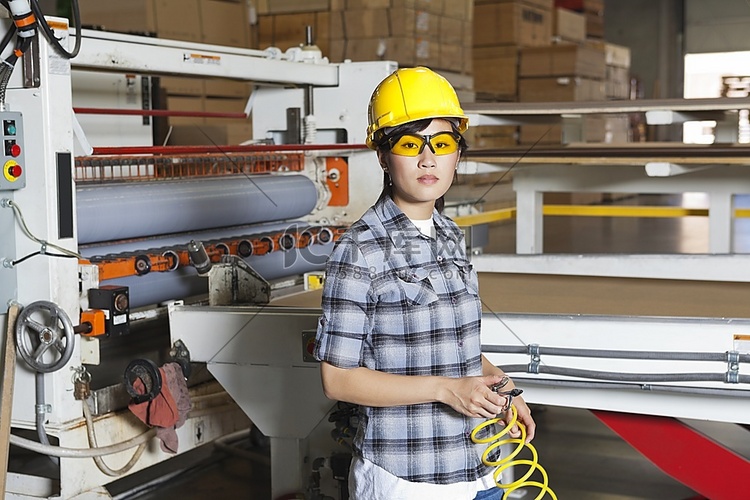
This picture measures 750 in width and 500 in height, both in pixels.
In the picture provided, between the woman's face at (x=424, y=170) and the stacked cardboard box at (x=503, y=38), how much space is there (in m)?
8.28

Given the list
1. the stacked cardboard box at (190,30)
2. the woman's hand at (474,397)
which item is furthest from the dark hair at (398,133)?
the stacked cardboard box at (190,30)

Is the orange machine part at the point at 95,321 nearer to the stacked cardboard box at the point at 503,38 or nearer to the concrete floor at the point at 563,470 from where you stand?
the concrete floor at the point at 563,470

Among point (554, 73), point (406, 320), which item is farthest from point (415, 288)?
point (554, 73)

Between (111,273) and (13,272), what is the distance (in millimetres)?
298

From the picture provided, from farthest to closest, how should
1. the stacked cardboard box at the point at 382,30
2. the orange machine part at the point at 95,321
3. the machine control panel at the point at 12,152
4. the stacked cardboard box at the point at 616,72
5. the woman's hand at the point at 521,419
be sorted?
the stacked cardboard box at the point at 616,72 < the stacked cardboard box at the point at 382,30 < the orange machine part at the point at 95,321 < the machine control panel at the point at 12,152 < the woman's hand at the point at 521,419

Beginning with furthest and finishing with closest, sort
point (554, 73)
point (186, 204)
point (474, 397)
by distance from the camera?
point (554, 73) → point (186, 204) → point (474, 397)

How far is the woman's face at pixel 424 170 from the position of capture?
164cm

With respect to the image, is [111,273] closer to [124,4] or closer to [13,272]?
[13,272]

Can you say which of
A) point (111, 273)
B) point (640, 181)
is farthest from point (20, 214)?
point (640, 181)

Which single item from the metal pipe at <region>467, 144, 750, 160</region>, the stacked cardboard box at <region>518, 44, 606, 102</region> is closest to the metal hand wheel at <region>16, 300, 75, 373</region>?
the metal pipe at <region>467, 144, 750, 160</region>

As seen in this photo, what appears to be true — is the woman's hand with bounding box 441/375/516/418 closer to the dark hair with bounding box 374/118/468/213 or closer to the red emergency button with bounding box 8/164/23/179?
the dark hair with bounding box 374/118/468/213

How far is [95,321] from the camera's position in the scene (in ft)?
7.81

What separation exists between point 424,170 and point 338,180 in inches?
80.6

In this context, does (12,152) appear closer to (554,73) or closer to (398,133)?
(398,133)
